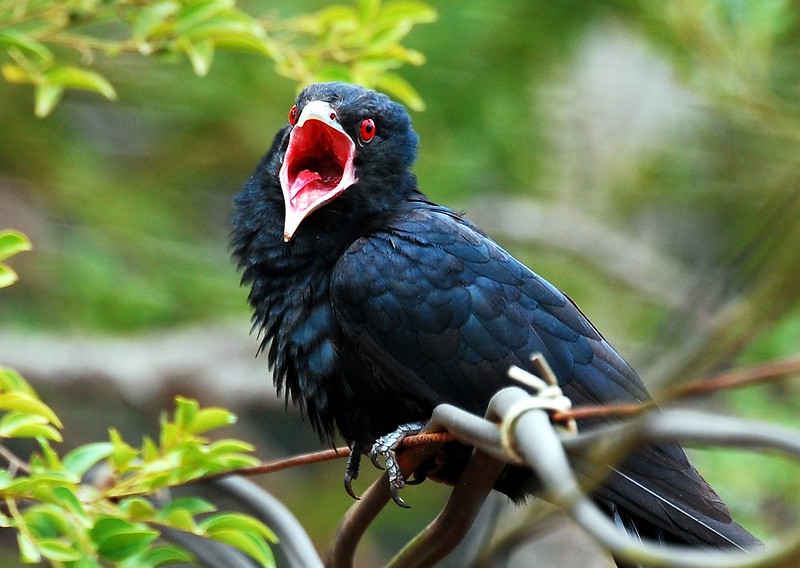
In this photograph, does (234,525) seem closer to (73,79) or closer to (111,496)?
(111,496)

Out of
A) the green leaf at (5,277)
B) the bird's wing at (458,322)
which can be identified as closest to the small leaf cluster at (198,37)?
the bird's wing at (458,322)

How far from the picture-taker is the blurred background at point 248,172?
5.56 m

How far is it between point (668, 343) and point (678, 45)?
352 cm

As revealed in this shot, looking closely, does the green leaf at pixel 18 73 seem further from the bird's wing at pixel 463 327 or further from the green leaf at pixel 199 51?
the bird's wing at pixel 463 327

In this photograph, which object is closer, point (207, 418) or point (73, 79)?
point (207, 418)

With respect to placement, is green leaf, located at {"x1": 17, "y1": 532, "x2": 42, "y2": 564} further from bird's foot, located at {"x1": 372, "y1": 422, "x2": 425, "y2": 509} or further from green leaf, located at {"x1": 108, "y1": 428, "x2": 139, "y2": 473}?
bird's foot, located at {"x1": 372, "y1": 422, "x2": 425, "y2": 509}

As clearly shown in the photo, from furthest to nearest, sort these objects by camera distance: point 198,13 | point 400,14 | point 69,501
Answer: point 400,14 → point 198,13 → point 69,501

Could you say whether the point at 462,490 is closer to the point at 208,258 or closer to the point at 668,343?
the point at 668,343

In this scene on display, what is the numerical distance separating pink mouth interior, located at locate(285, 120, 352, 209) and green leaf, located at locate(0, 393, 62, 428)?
92 centimetres

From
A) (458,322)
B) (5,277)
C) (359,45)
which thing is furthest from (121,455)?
(359,45)

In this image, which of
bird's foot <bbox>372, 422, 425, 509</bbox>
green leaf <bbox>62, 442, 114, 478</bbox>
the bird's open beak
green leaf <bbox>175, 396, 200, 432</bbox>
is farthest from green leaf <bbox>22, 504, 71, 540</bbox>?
the bird's open beak

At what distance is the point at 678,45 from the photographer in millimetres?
5500

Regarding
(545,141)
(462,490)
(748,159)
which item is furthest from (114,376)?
(462,490)

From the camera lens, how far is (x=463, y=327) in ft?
8.33
